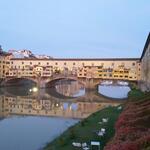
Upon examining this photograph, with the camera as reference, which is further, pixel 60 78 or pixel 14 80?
pixel 14 80

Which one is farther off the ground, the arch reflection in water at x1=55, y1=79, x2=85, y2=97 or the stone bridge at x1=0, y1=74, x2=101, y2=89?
the stone bridge at x1=0, y1=74, x2=101, y2=89

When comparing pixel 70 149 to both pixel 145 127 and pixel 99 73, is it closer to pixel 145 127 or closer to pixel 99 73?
pixel 145 127

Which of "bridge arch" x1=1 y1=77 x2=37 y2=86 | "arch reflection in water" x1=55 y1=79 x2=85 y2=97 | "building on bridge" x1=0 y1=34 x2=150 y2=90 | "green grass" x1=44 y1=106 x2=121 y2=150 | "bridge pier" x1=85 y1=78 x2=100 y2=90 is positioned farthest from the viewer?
"bridge arch" x1=1 y1=77 x2=37 y2=86

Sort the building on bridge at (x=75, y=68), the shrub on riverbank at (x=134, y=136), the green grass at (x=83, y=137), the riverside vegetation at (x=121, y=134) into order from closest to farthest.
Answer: the shrub on riverbank at (x=134, y=136), the riverside vegetation at (x=121, y=134), the green grass at (x=83, y=137), the building on bridge at (x=75, y=68)

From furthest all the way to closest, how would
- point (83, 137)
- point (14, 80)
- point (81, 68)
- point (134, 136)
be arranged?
point (14, 80)
point (81, 68)
point (83, 137)
point (134, 136)

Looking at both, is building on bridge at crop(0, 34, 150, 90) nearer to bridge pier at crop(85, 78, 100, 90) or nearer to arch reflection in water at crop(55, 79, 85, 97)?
bridge pier at crop(85, 78, 100, 90)

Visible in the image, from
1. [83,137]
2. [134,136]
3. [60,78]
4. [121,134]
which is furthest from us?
[60,78]

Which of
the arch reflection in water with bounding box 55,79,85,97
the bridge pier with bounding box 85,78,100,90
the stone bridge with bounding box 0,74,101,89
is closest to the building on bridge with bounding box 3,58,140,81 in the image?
the stone bridge with bounding box 0,74,101,89

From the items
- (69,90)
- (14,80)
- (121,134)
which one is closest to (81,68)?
(69,90)

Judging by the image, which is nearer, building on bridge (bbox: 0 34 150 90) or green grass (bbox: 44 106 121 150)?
green grass (bbox: 44 106 121 150)

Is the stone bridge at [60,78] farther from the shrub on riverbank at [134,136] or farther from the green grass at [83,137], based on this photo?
the shrub on riverbank at [134,136]

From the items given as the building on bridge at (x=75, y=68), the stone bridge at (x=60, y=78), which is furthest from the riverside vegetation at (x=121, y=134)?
the building on bridge at (x=75, y=68)

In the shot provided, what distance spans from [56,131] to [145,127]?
12.5m

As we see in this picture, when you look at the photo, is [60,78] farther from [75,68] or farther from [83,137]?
[83,137]
